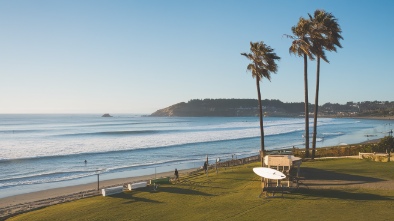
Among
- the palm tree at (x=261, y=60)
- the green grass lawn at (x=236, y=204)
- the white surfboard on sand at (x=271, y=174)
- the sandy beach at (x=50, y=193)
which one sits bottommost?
the sandy beach at (x=50, y=193)

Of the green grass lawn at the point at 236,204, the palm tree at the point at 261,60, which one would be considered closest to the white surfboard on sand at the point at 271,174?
the green grass lawn at the point at 236,204

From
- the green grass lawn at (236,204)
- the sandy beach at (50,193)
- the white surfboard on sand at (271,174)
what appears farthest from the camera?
the sandy beach at (50,193)

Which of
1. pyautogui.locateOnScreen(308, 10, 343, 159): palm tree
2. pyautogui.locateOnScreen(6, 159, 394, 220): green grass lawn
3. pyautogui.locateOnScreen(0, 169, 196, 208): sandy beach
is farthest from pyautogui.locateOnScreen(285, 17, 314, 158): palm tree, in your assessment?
pyautogui.locateOnScreen(0, 169, 196, 208): sandy beach

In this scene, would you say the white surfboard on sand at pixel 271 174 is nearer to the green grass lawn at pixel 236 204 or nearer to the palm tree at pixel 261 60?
the green grass lawn at pixel 236 204

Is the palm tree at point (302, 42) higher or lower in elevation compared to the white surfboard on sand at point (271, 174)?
higher

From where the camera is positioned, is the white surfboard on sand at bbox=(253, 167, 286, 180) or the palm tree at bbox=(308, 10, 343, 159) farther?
the palm tree at bbox=(308, 10, 343, 159)

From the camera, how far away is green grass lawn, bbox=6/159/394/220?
14.8 meters

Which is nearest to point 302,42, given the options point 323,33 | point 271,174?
point 323,33

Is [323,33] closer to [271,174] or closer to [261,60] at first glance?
[261,60]

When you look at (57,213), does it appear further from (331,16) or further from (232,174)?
(331,16)

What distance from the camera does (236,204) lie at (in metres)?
17.0

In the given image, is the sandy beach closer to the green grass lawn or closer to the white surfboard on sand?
the green grass lawn

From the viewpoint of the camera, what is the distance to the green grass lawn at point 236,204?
1477cm

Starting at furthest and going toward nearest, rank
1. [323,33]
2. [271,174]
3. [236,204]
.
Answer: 1. [323,33]
2. [271,174]
3. [236,204]
